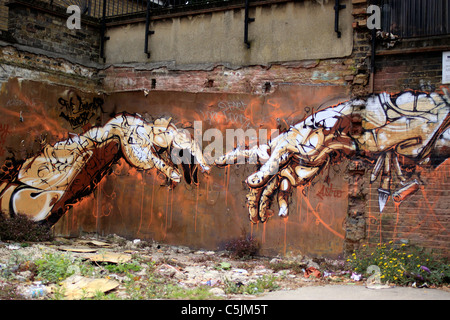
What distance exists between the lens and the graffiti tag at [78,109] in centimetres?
1004

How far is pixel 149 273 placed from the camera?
282 inches

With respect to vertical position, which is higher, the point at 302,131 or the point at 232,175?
the point at 302,131

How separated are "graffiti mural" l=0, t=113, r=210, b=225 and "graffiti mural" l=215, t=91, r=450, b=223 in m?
1.19

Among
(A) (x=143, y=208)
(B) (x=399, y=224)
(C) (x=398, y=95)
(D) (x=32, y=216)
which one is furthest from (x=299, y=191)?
(D) (x=32, y=216)

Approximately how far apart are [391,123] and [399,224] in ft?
5.46

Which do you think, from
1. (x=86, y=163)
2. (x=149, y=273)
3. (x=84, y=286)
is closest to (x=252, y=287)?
(x=149, y=273)

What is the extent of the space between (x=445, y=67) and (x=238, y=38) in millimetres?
3803

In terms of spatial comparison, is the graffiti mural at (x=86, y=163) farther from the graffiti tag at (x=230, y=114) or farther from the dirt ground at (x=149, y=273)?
the dirt ground at (x=149, y=273)

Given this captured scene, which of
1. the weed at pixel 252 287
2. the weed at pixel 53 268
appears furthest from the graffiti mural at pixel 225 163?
the weed at pixel 53 268

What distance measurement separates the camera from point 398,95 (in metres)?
7.68

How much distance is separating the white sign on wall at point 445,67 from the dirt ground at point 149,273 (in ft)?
11.2

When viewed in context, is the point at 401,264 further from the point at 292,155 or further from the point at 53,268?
the point at 53,268

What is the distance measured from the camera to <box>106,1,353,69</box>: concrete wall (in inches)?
330
